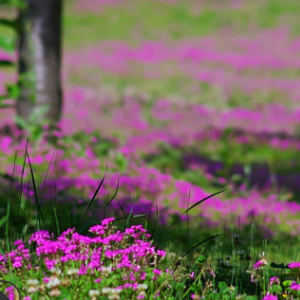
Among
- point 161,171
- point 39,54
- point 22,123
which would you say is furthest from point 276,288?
point 161,171

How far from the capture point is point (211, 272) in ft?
12.0

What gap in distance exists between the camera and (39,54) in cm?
952

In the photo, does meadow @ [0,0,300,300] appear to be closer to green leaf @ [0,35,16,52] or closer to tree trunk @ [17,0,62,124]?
tree trunk @ [17,0,62,124]

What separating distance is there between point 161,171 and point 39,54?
133 inches

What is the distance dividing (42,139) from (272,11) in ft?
123

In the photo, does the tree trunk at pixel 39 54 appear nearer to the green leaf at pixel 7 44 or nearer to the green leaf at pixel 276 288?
the green leaf at pixel 7 44

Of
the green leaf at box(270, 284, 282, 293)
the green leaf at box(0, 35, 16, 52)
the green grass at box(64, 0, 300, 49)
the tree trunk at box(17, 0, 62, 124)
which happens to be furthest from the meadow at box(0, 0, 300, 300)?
the green leaf at box(0, 35, 16, 52)

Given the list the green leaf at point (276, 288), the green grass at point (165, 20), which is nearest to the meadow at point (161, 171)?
the green leaf at point (276, 288)

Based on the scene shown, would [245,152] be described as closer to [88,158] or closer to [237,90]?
[88,158]

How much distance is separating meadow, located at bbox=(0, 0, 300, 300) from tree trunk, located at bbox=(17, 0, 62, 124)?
466 mm

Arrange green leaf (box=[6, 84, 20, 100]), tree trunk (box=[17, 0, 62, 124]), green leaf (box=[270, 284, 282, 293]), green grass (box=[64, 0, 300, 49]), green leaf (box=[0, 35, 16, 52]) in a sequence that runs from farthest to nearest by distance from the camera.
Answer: green grass (box=[64, 0, 300, 49]), tree trunk (box=[17, 0, 62, 124]), green leaf (box=[6, 84, 20, 100]), green leaf (box=[0, 35, 16, 52]), green leaf (box=[270, 284, 282, 293])

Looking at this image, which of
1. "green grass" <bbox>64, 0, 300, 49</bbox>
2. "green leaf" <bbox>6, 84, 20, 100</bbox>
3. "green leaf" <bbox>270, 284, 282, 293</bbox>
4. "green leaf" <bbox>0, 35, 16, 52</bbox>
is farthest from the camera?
"green grass" <bbox>64, 0, 300, 49</bbox>

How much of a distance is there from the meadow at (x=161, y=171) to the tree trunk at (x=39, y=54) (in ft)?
1.53

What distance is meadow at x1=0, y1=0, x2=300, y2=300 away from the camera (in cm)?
345
